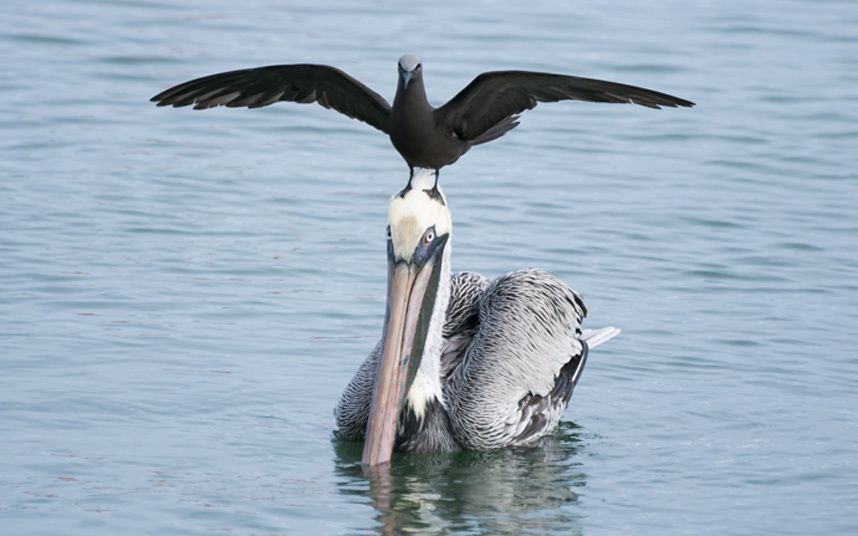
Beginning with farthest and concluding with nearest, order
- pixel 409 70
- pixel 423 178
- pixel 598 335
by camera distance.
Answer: pixel 598 335, pixel 423 178, pixel 409 70

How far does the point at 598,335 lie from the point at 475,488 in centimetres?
175

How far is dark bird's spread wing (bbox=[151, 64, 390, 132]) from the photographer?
7250 mm

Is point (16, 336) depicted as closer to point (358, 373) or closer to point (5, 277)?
point (5, 277)

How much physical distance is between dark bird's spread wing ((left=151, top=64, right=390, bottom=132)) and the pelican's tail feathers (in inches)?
80.2

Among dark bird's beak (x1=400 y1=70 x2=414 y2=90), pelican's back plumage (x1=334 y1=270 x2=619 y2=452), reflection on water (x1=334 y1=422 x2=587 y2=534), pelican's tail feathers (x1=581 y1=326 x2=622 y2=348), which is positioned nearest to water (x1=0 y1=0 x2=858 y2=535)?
reflection on water (x1=334 y1=422 x2=587 y2=534)

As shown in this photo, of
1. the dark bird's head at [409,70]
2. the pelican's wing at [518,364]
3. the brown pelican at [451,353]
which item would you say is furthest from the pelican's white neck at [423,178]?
the pelican's wing at [518,364]

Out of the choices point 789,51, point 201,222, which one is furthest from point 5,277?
point 789,51

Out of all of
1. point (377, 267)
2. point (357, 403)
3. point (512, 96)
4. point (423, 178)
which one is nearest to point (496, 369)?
point (357, 403)

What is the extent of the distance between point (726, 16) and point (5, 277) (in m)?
10.5

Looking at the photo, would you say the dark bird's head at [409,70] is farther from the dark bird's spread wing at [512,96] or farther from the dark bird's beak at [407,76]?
the dark bird's spread wing at [512,96]

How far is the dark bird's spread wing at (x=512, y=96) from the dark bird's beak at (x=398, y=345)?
2.09ft

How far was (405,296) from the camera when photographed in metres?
7.21

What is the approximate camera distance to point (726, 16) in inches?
723

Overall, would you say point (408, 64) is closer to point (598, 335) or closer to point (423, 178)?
point (423, 178)
